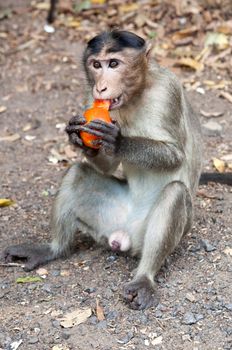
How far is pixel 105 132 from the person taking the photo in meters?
4.95

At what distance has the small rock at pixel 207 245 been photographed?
5723 mm

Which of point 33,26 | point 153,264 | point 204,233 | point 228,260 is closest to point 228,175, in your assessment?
point 204,233

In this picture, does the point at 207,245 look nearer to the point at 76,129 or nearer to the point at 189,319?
the point at 189,319

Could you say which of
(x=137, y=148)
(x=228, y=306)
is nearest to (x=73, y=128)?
(x=137, y=148)

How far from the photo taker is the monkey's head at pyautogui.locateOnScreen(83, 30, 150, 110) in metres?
5.08

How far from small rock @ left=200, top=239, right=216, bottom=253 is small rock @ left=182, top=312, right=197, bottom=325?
2.66 ft

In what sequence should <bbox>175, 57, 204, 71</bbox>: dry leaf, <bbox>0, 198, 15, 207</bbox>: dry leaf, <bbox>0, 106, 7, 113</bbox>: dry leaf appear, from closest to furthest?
1. <bbox>0, 198, 15, 207</bbox>: dry leaf
2. <bbox>0, 106, 7, 113</bbox>: dry leaf
3. <bbox>175, 57, 204, 71</bbox>: dry leaf

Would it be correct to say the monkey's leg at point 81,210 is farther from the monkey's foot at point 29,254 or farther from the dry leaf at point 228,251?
the dry leaf at point 228,251

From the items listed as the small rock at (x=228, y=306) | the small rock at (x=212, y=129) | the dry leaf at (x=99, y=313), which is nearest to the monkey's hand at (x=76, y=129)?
the dry leaf at (x=99, y=313)

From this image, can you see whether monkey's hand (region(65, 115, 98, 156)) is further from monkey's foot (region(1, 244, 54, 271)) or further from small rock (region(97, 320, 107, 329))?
small rock (region(97, 320, 107, 329))

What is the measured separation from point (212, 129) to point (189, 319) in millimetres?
3312

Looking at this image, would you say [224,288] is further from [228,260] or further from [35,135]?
[35,135]

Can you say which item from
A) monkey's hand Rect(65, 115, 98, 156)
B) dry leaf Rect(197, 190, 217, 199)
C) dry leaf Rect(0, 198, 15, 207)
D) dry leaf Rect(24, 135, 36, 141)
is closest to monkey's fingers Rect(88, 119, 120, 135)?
monkey's hand Rect(65, 115, 98, 156)

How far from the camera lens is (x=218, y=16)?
970cm
